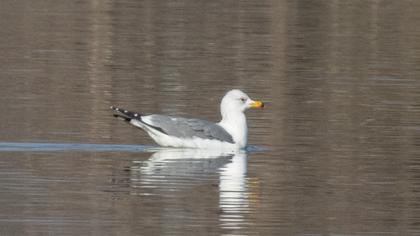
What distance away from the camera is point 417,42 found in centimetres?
3075

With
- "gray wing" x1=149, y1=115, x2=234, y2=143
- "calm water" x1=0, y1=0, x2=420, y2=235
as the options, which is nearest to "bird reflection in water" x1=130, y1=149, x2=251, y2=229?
"calm water" x1=0, y1=0, x2=420, y2=235

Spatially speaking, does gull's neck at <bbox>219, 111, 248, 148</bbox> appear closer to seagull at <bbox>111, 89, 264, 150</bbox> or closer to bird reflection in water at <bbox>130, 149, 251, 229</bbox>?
seagull at <bbox>111, 89, 264, 150</bbox>

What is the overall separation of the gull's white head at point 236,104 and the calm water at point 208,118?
41 cm

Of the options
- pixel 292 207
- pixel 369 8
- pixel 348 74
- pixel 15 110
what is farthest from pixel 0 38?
pixel 292 207

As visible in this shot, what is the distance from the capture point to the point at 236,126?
17.5 meters

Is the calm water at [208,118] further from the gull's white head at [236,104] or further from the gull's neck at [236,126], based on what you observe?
the gull's white head at [236,104]


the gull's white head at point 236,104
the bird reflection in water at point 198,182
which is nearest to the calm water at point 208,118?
the bird reflection in water at point 198,182

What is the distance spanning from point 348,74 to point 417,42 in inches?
251

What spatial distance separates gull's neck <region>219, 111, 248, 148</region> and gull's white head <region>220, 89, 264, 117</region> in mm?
40

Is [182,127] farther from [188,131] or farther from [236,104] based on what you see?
[236,104]

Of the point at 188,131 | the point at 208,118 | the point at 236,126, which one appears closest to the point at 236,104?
the point at 236,126

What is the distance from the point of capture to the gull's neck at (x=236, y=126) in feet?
56.9

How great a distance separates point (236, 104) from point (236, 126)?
1.43 ft

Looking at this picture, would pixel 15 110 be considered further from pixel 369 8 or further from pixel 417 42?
pixel 369 8
